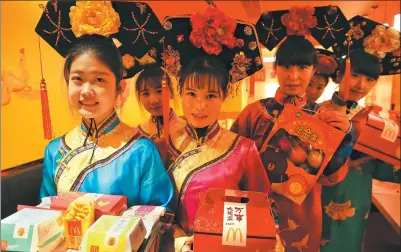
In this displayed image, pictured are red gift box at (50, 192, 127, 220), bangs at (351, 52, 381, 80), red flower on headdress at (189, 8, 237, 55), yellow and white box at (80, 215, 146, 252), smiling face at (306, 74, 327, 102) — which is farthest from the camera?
smiling face at (306, 74, 327, 102)

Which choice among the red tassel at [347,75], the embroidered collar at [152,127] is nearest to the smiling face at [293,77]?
the red tassel at [347,75]

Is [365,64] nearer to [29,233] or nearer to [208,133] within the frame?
[208,133]

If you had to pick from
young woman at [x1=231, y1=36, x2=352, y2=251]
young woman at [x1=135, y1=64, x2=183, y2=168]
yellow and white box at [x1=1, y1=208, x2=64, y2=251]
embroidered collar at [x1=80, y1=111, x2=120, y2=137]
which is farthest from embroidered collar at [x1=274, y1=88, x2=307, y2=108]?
yellow and white box at [x1=1, y1=208, x2=64, y2=251]

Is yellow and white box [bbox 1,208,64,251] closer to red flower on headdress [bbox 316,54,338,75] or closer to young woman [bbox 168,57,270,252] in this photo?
young woman [bbox 168,57,270,252]

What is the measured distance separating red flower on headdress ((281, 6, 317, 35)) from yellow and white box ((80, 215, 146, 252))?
843 millimetres

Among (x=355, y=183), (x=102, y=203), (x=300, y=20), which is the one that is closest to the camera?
(x=102, y=203)

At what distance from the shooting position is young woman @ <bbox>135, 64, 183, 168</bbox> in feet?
3.99

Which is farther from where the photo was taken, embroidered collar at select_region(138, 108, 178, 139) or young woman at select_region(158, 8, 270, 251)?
embroidered collar at select_region(138, 108, 178, 139)

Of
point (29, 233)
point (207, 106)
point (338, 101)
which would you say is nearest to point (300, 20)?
point (338, 101)

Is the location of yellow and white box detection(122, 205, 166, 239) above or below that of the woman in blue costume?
below

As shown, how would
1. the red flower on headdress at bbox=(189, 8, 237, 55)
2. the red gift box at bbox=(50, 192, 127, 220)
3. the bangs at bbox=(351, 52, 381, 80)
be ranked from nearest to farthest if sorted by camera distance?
1. the red gift box at bbox=(50, 192, 127, 220)
2. the red flower on headdress at bbox=(189, 8, 237, 55)
3. the bangs at bbox=(351, 52, 381, 80)

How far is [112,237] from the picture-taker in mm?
742

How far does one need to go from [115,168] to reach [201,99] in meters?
0.36

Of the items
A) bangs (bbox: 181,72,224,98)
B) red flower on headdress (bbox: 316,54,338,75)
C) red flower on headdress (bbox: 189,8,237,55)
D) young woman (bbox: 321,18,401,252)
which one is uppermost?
red flower on headdress (bbox: 189,8,237,55)
